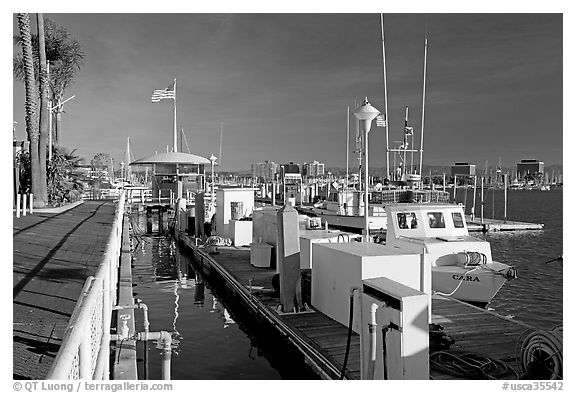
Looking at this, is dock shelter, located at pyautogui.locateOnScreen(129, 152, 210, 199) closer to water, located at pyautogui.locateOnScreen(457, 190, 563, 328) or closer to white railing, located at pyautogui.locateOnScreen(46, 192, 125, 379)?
water, located at pyautogui.locateOnScreen(457, 190, 563, 328)

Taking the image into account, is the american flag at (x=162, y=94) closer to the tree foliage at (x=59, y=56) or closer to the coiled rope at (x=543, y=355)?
the tree foliage at (x=59, y=56)

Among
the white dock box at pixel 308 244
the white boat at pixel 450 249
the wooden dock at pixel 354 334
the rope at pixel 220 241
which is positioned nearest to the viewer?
the wooden dock at pixel 354 334

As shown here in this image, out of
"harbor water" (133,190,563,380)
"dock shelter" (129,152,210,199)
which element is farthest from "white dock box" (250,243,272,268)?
"dock shelter" (129,152,210,199)

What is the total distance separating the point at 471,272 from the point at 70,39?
1606 inches

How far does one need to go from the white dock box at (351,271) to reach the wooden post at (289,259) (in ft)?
1.22

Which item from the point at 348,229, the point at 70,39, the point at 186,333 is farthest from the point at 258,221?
the point at 70,39

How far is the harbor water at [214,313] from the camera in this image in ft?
32.8

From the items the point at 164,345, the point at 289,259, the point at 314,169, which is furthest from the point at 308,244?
the point at 314,169

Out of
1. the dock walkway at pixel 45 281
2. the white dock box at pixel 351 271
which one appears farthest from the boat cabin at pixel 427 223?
the dock walkway at pixel 45 281

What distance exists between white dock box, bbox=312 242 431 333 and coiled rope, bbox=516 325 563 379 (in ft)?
7.76

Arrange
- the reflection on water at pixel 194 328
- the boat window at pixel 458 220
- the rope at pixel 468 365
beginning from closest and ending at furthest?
the rope at pixel 468 365
the reflection on water at pixel 194 328
the boat window at pixel 458 220

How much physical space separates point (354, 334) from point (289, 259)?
217 cm

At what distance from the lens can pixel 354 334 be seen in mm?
8648

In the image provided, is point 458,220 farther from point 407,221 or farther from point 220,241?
point 220,241
